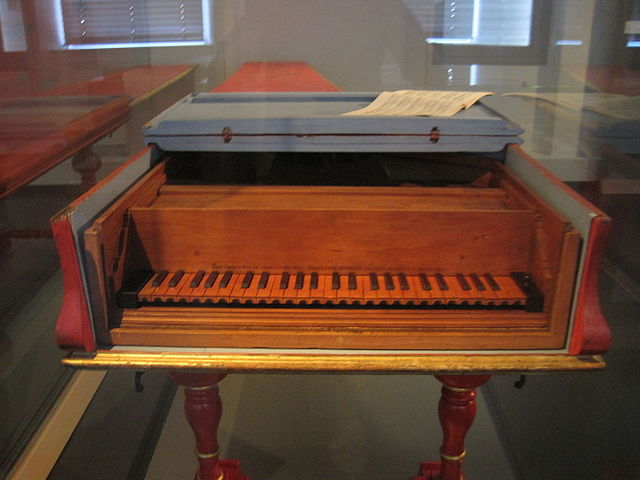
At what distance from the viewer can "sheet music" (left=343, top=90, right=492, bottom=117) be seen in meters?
1.54

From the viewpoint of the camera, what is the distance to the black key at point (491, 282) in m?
1.20

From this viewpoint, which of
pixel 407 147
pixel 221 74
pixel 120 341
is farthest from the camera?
pixel 221 74

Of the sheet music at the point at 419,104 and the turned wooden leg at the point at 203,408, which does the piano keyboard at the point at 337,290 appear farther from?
the sheet music at the point at 419,104

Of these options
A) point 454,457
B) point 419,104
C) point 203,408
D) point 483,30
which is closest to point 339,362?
point 203,408

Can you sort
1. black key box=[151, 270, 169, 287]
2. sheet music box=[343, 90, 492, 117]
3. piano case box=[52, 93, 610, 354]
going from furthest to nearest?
sheet music box=[343, 90, 492, 117]
black key box=[151, 270, 169, 287]
piano case box=[52, 93, 610, 354]

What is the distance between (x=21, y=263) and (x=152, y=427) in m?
0.79

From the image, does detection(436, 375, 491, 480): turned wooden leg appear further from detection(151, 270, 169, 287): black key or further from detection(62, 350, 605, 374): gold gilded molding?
detection(151, 270, 169, 287): black key

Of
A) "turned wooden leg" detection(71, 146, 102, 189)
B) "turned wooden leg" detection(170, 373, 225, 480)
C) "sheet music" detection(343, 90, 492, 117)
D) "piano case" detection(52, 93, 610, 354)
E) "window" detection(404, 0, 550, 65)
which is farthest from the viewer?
"window" detection(404, 0, 550, 65)

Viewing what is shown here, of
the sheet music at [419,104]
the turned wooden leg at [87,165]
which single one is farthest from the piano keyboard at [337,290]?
the turned wooden leg at [87,165]

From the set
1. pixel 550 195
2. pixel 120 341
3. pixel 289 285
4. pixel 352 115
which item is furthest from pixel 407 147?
pixel 120 341

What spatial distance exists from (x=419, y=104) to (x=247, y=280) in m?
0.73

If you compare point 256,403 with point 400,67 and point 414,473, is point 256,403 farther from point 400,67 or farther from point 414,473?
point 400,67

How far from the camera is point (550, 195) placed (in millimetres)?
1246

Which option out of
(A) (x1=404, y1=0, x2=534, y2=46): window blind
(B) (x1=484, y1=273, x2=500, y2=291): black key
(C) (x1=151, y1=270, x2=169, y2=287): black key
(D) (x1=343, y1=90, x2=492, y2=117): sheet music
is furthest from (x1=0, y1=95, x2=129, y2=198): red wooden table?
(A) (x1=404, y1=0, x2=534, y2=46): window blind
